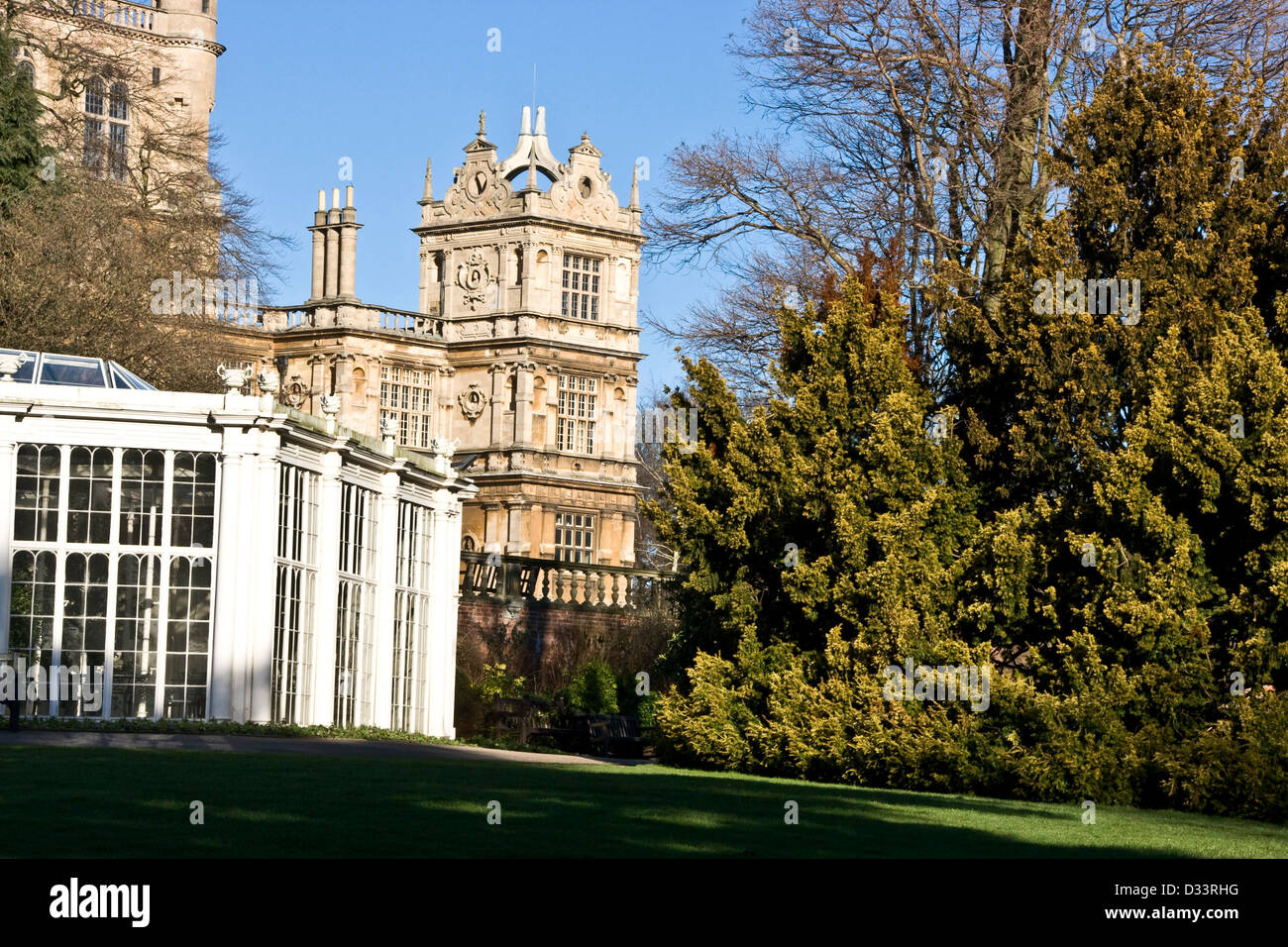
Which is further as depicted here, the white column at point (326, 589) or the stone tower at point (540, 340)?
the stone tower at point (540, 340)

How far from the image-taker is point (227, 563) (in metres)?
23.3

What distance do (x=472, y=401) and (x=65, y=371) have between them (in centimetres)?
3563

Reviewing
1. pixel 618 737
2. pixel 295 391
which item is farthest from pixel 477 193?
pixel 618 737

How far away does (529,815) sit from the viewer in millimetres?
12719

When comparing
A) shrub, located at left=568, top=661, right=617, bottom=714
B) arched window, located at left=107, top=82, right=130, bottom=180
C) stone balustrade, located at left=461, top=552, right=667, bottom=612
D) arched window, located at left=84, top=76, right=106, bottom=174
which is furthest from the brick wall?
arched window, located at left=84, top=76, right=106, bottom=174

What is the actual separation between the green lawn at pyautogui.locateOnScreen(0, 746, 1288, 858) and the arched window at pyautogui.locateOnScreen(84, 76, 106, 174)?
29.2 meters

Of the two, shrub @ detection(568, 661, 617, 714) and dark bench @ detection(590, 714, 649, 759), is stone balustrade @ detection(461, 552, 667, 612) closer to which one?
shrub @ detection(568, 661, 617, 714)

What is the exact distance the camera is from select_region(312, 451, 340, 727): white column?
25.1 m

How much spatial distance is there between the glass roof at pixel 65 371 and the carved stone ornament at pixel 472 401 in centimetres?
3523

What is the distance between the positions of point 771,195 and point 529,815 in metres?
20.2

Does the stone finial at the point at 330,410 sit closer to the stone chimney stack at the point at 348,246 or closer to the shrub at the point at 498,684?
the shrub at the point at 498,684

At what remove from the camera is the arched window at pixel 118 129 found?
44.0 m

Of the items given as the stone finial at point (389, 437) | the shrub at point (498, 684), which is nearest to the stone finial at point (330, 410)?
the stone finial at point (389, 437)

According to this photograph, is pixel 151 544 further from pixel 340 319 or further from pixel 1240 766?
pixel 340 319
